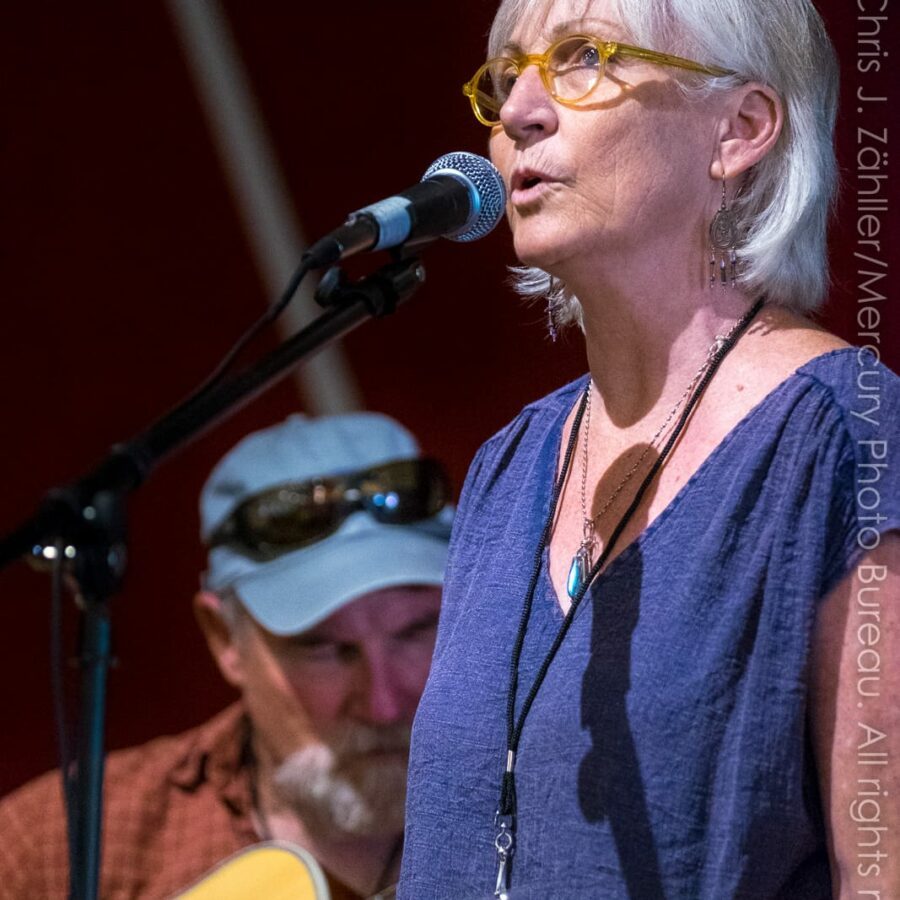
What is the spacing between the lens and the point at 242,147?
8.22 feet

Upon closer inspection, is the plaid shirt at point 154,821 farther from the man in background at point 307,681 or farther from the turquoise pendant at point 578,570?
the turquoise pendant at point 578,570

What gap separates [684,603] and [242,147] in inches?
61.7

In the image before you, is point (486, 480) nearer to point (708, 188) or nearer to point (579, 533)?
point (579, 533)

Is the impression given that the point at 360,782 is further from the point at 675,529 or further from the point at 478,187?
the point at 478,187

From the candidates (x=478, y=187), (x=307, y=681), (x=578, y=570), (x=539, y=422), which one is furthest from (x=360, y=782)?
(x=478, y=187)

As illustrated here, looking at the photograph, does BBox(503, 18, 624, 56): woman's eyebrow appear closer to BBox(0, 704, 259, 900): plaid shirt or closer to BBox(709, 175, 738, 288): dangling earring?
BBox(709, 175, 738, 288): dangling earring

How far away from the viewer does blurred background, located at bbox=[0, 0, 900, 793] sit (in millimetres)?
2422

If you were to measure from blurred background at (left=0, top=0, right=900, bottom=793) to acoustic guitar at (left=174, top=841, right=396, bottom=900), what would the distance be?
12.0 inches

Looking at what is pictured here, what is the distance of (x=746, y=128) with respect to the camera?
1410 mm

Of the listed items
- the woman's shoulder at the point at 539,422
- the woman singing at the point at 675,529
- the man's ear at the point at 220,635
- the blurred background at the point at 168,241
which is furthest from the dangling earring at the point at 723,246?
the man's ear at the point at 220,635

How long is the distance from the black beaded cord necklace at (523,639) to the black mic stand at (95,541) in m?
0.39

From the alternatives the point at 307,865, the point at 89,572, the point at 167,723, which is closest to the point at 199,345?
the point at 167,723

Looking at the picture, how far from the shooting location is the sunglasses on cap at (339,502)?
7.72 feet

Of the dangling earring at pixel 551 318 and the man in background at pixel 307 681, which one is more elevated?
the dangling earring at pixel 551 318
